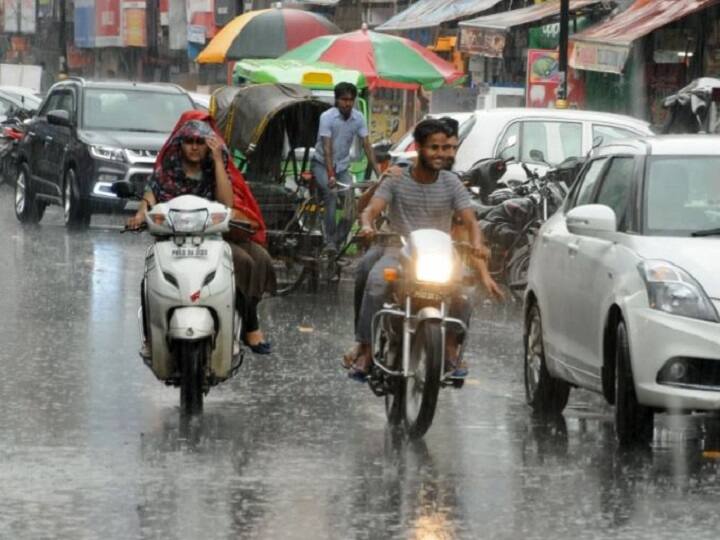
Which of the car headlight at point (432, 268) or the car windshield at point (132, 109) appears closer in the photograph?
the car headlight at point (432, 268)

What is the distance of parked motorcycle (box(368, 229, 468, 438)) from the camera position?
10.5 meters

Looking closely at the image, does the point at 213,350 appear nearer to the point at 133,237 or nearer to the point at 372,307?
the point at 372,307

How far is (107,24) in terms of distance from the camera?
8581 cm

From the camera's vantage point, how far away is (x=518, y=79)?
43.7m

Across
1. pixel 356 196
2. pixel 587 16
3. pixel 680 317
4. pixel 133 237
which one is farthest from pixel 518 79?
pixel 680 317

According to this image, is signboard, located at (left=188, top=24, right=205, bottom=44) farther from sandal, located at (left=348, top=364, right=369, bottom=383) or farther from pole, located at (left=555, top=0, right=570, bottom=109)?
sandal, located at (left=348, top=364, right=369, bottom=383)

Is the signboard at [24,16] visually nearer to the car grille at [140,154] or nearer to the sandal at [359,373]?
the car grille at [140,154]

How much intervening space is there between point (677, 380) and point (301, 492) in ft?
6.33

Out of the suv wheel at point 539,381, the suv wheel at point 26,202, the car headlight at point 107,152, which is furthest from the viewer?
the suv wheel at point 26,202

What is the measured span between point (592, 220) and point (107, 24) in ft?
251

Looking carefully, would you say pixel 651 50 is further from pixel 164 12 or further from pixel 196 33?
pixel 164 12


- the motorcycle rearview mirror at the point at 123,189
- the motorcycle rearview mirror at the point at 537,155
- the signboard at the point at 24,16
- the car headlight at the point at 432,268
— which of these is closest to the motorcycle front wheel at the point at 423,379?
the car headlight at the point at 432,268

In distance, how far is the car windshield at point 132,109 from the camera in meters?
28.5

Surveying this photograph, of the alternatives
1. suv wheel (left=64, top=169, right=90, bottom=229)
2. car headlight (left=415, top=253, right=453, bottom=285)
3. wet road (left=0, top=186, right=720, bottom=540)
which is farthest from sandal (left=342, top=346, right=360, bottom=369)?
suv wheel (left=64, top=169, right=90, bottom=229)
